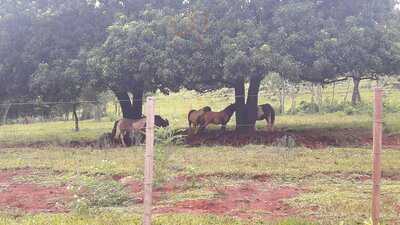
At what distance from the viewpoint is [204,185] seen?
863 cm

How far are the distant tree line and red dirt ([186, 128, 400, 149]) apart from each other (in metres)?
1.09

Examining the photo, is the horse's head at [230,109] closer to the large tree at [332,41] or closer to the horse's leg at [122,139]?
the large tree at [332,41]

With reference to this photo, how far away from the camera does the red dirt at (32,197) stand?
24.6 ft

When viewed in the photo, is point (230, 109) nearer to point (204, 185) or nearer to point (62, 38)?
point (62, 38)

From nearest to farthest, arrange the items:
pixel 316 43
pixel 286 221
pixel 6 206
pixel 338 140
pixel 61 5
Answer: pixel 286 221 → pixel 6 206 → pixel 316 43 → pixel 338 140 → pixel 61 5

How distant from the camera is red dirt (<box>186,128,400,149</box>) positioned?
14250 millimetres

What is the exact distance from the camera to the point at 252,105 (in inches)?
659

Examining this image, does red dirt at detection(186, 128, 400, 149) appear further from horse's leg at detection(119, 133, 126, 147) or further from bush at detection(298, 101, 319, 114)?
bush at detection(298, 101, 319, 114)

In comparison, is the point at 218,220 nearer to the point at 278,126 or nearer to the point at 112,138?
the point at 112,138

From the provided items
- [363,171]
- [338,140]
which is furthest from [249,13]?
[363,171]

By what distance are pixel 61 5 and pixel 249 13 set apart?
5.80 meters

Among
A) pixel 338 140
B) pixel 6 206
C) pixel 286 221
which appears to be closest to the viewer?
pixel 286 221

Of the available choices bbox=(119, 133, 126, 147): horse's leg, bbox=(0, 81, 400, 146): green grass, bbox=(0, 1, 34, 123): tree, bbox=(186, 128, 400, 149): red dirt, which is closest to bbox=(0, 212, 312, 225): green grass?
bbox=(0, 81, 400, 146): green grass

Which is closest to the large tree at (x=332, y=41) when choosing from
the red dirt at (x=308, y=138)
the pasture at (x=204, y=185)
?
the red dirt at (x=308, y=138)
